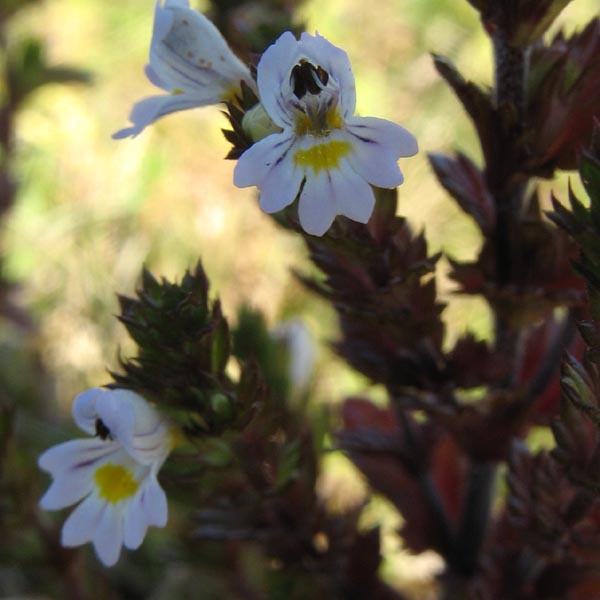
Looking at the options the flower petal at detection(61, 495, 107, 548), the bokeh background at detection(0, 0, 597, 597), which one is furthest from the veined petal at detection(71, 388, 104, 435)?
the bokeh background at detection(0, 0, 597, 597)

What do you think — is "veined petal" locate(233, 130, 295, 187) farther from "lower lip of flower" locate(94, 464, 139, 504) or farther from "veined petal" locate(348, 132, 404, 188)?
"lower lip of flower" locate(94, 464, 139, 504)

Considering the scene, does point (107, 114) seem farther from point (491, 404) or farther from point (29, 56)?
point (491, 404)

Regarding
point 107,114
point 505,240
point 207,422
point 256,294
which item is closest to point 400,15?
point 107,114

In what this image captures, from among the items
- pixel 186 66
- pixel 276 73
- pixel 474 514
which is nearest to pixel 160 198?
pixel 474 514

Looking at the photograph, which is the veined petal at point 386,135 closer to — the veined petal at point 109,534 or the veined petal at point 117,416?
the veined petal at point 117,416

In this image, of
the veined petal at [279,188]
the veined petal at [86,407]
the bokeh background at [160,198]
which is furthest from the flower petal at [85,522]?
the bokeh background at [160,198]

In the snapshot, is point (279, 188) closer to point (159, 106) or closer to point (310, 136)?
point (310, 136)
